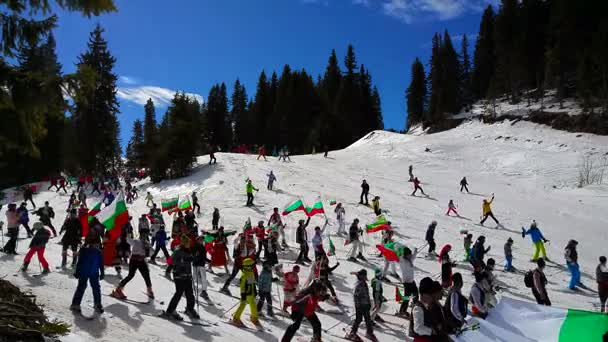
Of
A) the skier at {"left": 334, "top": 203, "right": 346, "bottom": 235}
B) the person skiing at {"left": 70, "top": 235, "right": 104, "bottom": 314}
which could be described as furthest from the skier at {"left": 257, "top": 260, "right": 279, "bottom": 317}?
the skier at {"left": 334, "top": 203, "right": 346, "bottom": 235}

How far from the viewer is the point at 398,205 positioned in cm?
2786

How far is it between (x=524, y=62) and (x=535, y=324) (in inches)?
2643

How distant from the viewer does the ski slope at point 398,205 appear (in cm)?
952

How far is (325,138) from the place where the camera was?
64.1 meters

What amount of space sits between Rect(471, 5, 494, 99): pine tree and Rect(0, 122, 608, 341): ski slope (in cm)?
3136

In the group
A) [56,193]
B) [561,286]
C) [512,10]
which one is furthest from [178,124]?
[512,10]

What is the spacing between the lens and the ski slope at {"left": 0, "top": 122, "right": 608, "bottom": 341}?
952cm

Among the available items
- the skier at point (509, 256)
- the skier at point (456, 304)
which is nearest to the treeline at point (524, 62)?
the skier at point (509, 256)

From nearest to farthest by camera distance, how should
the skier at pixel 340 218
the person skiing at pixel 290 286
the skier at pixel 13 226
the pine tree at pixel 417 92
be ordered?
the person skiing at pixel 290 286 < the skier at pixel 13 226 < the skier at pixel 340 218 < the pine tree at pixel 417 92

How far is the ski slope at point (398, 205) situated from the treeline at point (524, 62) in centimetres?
952

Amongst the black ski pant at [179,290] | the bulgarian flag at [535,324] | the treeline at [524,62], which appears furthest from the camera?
the treeline at [524,62]

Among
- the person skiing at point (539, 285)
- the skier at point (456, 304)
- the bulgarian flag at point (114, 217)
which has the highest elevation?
the bulgarian flag at point (114, 217)

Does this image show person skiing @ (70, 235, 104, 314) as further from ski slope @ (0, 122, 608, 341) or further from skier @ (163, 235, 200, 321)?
skier @ (163, 235, 200, 321)

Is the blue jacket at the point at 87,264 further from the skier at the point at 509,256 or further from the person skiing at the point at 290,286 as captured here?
the skier at the point at 509,256
